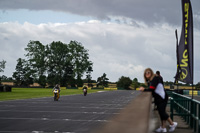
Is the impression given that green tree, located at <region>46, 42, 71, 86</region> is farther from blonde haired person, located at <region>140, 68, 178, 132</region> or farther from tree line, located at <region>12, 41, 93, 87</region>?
blonde haired person, located at <region>140, 68, 178, 132</region>

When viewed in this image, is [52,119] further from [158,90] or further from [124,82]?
[124,82]

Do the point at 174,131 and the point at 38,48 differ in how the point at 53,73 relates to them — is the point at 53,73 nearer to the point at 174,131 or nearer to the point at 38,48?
the point at 38,48

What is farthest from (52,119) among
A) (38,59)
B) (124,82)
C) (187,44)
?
(124,82)

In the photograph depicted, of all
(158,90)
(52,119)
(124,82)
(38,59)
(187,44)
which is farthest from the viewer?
(124,82)

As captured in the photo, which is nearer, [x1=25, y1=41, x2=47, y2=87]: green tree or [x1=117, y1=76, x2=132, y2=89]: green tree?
[x1=25, y1=41, x2=47, y2=87]: green tree

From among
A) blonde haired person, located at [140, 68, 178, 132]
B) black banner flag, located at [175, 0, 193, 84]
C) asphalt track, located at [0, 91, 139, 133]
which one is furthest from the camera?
black banner flag, located at [175, 0, 193, 84]

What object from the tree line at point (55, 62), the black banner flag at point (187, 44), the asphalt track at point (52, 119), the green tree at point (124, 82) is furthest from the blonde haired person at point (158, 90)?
the green tree at point (124, 82)

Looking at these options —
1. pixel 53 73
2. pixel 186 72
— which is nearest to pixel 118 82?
pixel 53 73

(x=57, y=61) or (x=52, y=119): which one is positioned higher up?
(x=57, y=61)

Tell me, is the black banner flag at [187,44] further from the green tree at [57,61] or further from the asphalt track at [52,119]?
the green tree at [57,61]

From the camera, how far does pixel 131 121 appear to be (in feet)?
7.99

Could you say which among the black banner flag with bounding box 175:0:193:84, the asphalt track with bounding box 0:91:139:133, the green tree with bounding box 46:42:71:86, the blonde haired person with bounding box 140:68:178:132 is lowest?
the asphalt track with bounding box 0:91:139:133

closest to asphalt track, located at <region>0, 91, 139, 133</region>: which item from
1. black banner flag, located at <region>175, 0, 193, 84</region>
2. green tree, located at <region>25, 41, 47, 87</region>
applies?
black banner flag, located at <region>175, 0, 193, 84</region>

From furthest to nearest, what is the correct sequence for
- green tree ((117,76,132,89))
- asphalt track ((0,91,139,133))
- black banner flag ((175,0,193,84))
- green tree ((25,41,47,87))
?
1. green tree ((117,76,132,89))
2. green tree ((25,41,47,87))
3. black banner flag ((175,0,193,84))
4. asphalt track ((0,91,139,133))
